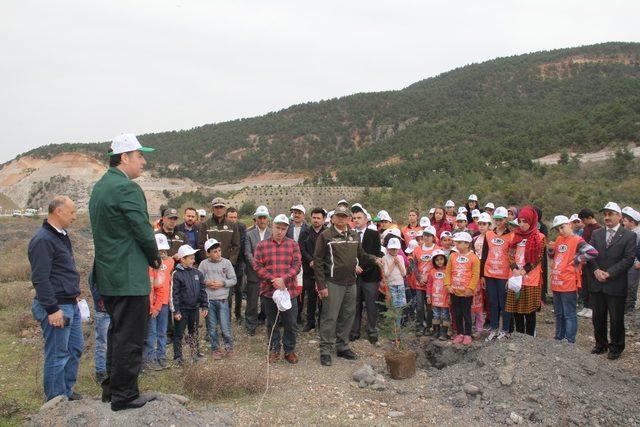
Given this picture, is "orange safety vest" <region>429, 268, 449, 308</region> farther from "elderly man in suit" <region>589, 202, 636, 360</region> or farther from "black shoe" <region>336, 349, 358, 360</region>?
"elderly man in suit" <region>589, 202, 636, 360</region>

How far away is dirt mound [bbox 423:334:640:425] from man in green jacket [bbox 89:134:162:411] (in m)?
3.03

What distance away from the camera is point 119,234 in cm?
328

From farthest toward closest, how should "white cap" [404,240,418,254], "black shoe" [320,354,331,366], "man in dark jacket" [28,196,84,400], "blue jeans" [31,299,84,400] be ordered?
1. "white cap" [404,240,418,254]
2. "black shoe" [320,354,331,366]
3. "blue jeans" [31,299,84,400]
4. "man in dark jacket" [28,196,84,400]

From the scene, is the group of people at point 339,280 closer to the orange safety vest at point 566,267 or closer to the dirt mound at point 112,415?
the orange safety vest at point 566,267

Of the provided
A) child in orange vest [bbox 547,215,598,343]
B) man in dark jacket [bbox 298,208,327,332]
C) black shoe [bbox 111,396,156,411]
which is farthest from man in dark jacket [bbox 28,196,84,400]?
child in orange vest [bbox 547,215,598,343]

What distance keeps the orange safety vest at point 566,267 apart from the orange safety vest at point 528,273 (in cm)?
23

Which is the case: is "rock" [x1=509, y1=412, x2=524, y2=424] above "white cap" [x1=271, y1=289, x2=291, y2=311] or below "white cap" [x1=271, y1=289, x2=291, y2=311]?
below

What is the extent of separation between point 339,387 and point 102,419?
2517mm

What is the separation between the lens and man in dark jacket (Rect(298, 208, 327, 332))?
6.94 m

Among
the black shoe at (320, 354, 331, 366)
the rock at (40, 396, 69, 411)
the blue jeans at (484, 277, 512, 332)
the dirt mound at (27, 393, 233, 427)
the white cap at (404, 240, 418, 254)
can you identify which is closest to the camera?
the dirt mound at (27, 393, 233, 427)

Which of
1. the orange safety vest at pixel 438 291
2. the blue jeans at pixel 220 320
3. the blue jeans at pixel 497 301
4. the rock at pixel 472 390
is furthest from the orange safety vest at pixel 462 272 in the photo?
the blue jeans at pixel 220 320

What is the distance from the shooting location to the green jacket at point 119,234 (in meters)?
3.23

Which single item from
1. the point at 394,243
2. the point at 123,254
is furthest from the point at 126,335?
the point at 394,243

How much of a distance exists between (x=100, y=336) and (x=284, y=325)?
2.08 meters
